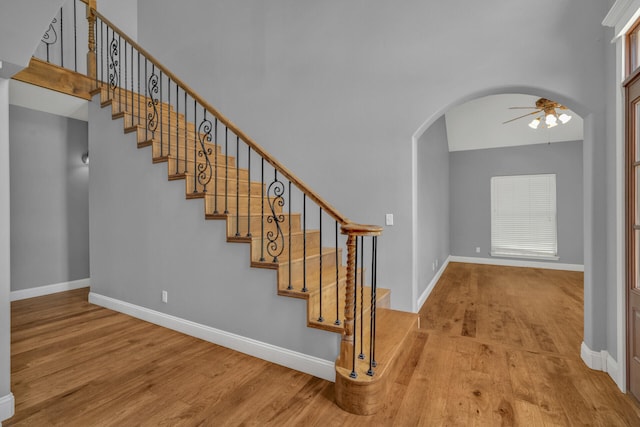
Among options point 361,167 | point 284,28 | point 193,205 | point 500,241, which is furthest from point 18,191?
point 500,241

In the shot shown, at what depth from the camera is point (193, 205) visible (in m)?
3.13

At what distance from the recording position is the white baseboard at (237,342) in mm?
2443

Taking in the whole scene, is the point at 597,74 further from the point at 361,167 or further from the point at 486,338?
the point at 486,338

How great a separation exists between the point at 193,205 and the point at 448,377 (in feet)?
8.82

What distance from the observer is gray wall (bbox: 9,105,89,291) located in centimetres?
423

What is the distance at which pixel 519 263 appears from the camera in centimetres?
725

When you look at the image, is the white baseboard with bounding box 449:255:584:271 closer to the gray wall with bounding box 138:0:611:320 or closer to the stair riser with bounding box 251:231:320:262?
the gray wall with bounding box 138:0:611:320

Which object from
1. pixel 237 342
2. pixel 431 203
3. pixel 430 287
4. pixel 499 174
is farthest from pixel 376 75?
pixel 499 174

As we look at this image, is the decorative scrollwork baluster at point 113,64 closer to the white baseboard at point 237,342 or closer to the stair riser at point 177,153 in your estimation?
the stair riser at point 177,153

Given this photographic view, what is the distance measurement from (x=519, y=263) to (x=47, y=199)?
29.5 feet

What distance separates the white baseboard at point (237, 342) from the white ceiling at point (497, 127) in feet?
19.0

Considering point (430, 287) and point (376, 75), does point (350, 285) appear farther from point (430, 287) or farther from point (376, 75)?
point (430, 287)

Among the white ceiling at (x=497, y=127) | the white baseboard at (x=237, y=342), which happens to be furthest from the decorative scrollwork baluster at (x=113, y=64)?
the white ceiling at (x=497, y=127)

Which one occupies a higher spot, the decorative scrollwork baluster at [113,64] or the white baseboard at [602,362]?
the decorative scrollwork baluster at [113,64]
